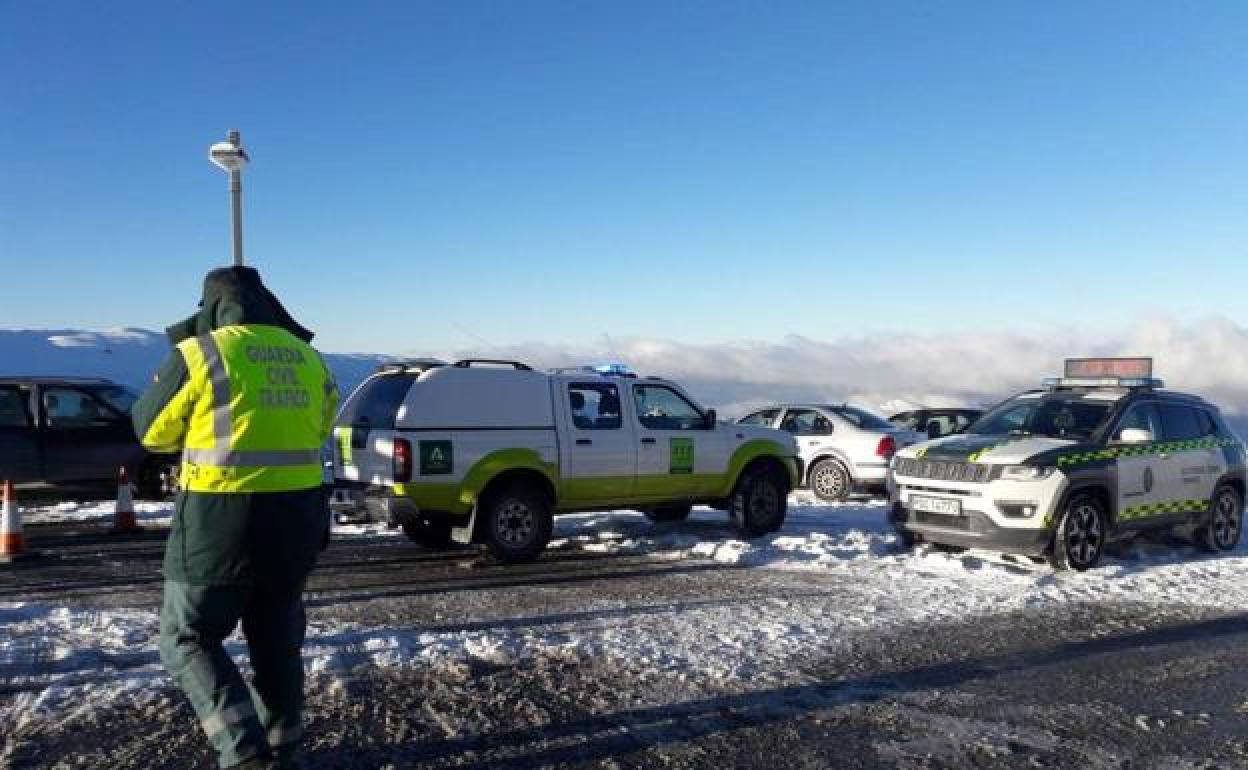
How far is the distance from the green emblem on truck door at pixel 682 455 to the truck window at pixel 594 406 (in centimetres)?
74

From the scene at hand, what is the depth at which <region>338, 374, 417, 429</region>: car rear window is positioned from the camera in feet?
29.0

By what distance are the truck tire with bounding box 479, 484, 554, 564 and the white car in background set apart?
6.22m

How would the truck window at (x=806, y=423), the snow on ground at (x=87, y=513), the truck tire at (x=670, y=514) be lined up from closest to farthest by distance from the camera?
the truck tire at (x=670, y=514)
the snow on ground at (x=87, y=513)
the truck window at (x=806, y=423)

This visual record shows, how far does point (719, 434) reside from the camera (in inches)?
429

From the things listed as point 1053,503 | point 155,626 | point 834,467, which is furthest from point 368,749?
point 834,467

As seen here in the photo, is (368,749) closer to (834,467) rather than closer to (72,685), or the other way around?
(72,685)

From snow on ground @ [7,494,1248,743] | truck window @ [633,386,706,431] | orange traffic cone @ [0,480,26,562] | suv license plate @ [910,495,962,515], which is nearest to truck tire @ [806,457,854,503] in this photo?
snow on ground @ [7,494,1248,743]

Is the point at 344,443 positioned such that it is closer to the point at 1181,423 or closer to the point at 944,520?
the point at 944,520

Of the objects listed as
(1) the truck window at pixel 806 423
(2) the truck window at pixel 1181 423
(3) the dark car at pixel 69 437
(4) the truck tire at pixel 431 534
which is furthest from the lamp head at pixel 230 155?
(2) the truck window at pixel 1181 423

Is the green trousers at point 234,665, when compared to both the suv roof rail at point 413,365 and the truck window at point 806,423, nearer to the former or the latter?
the suv roof rail at point 413,365

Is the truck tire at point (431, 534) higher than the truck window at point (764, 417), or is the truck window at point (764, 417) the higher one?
the truck window at point (764, 417)

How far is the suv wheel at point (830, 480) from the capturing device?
1515cm

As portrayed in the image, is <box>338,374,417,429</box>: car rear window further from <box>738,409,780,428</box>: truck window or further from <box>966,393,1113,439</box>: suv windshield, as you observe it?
<box>738,409,780,428</box>: truck window

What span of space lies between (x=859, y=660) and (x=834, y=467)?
378 inches
